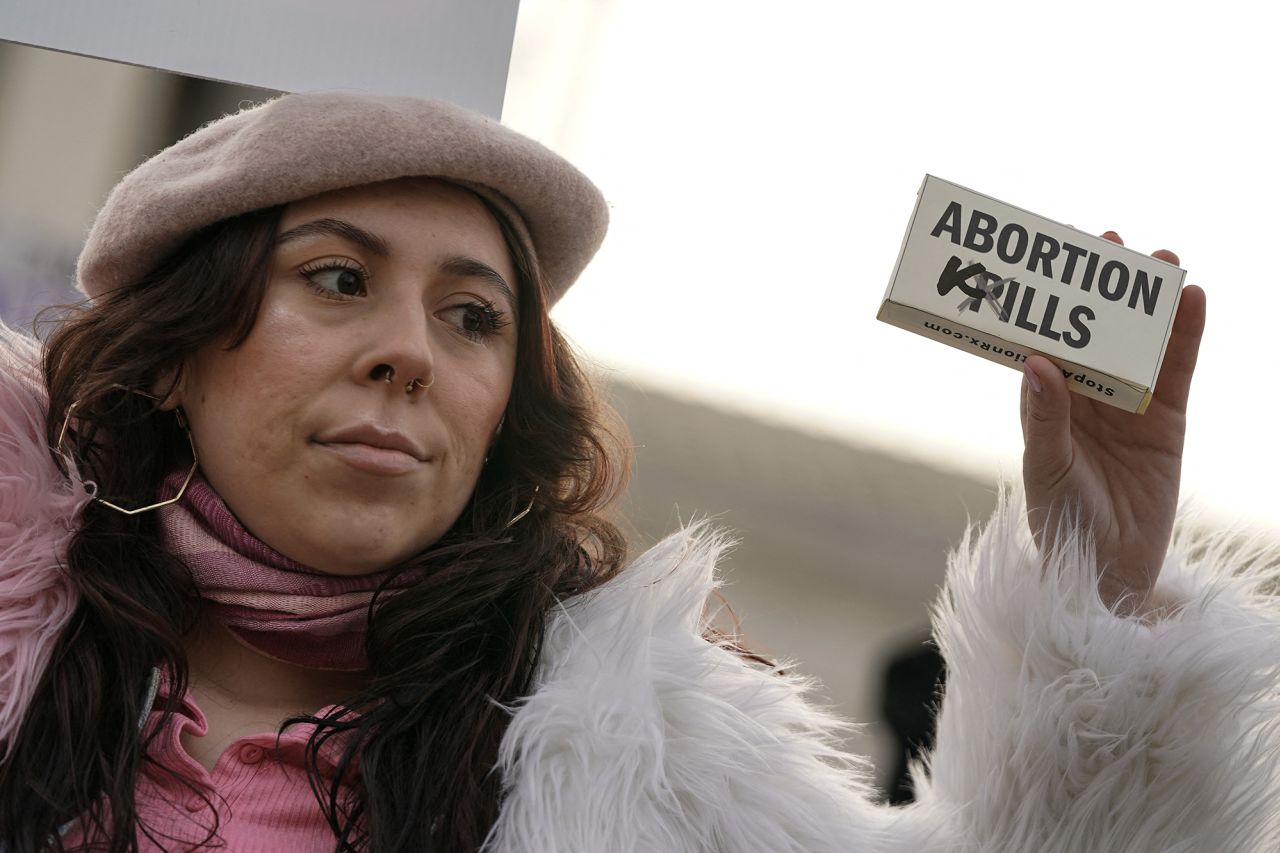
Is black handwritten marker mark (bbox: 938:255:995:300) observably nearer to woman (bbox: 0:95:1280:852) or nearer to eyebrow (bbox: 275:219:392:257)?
woman (bbox: 0:95:1280:852)

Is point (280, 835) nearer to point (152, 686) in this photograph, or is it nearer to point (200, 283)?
point (152, 686)

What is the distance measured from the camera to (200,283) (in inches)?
68.5

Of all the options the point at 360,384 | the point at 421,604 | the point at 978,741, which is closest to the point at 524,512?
the point at 421,604

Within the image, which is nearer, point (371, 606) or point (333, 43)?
point (371, 606)

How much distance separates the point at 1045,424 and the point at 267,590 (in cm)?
102

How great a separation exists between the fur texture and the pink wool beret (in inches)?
8.8

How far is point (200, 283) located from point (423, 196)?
32 cm

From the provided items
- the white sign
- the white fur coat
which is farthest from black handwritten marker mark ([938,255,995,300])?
→ the white sign

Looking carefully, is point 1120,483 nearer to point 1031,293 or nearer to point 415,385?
point 1031,293

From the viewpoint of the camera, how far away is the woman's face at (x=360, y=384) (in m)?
1.64

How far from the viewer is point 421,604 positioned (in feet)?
5.58

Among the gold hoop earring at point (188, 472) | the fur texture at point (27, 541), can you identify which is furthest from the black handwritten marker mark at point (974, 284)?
the fur texture at point (27, 541)

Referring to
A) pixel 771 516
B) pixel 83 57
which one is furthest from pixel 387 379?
pixel 771 516

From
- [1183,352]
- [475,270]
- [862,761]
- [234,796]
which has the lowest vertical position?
[234,796]
